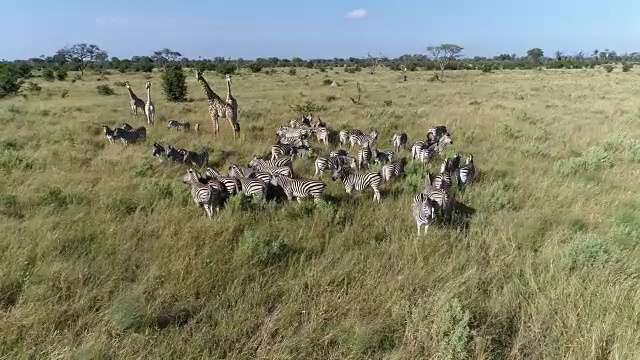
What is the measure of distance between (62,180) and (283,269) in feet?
20.8

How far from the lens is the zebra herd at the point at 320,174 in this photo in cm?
746

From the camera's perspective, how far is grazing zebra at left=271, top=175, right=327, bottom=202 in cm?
816

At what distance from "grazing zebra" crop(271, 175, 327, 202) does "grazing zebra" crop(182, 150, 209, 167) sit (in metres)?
3.56

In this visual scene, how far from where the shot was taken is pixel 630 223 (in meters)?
6.64

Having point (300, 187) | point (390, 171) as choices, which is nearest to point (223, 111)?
point (390, 171)

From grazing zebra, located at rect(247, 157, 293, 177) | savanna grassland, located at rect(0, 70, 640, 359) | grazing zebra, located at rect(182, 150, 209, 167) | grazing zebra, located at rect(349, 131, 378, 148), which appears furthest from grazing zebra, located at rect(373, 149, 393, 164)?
grazing zebra, located at rect(182, 150, 209, 167)

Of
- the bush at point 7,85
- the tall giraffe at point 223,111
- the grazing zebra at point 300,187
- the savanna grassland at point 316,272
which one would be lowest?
the savanna grassland at point 316,272

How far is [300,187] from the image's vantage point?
8312 millimetres

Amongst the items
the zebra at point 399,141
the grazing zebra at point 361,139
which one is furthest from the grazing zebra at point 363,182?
the zebra at point 399,141

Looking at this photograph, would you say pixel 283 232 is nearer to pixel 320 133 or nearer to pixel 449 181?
pixel 449 181

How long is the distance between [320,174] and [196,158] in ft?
11.0

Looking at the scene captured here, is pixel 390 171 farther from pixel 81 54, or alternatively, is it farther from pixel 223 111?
pixel 81 54

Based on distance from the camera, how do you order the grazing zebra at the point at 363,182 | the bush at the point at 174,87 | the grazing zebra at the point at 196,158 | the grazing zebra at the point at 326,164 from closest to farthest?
the grazing zebra at the point at 363,182
the grazing zebra at the point at 326,164
the grazing zebra at the point at 196,158
the bush at the point at 174,87

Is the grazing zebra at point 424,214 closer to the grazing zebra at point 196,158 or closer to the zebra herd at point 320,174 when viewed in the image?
the zebra herd at point 320,174
